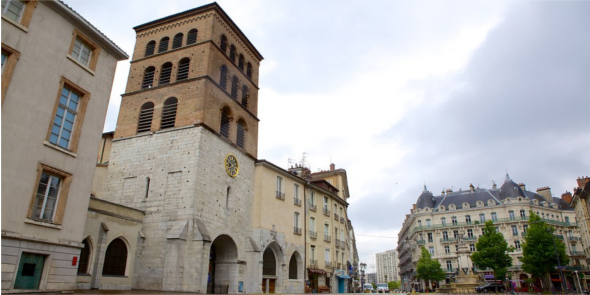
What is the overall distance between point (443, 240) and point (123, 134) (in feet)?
199

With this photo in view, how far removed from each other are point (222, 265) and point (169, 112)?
11475mm

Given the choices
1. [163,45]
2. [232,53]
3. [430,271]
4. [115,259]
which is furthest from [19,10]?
[430,271]

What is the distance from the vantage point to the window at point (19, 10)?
1227 cm

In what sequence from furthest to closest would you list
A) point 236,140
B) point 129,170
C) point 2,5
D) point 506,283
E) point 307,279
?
1. point 506,283
2. point 307,279
3. point 236,140
4. point 129,170
5. point 2,5

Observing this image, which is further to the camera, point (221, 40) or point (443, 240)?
point (443, 240)

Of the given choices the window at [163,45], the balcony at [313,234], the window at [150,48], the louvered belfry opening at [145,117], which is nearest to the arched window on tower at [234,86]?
the window at [163,45]

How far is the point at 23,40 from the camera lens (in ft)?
41.5

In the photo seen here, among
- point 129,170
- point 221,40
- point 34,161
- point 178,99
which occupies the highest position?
point 221,40

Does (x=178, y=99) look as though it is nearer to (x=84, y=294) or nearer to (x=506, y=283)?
(x=84, y=294)

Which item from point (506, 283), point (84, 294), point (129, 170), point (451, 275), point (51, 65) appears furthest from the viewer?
point (451, 275)

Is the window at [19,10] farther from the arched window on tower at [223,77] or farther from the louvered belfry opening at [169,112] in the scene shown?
the arched window on tower at [223,77]

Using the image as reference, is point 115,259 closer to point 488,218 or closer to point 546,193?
point 488,218

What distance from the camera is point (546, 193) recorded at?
71.9 meters

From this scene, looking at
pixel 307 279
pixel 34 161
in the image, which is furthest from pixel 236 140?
pixel 34 161
